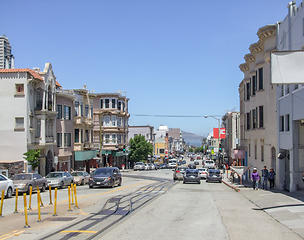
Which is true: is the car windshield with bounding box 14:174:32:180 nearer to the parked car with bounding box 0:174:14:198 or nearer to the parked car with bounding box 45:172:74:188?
the parked car with bounding box 0:174:14:198

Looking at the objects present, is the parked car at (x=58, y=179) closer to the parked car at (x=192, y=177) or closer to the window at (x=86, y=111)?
the parked car at (x=192, y=177)

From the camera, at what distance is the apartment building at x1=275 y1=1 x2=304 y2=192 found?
2086 centimetres

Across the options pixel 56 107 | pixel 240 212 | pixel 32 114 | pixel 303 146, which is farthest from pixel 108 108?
pixel 240 212

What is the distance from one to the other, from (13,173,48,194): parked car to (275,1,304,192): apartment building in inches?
653

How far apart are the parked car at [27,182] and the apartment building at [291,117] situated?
653 inches

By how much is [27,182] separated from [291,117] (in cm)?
1739

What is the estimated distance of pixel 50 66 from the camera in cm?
4197

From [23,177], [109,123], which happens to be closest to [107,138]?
[109,123]

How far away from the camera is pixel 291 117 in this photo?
72.5ft

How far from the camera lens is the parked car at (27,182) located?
910 inches

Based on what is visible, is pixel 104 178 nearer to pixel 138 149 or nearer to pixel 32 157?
pixel 32 157

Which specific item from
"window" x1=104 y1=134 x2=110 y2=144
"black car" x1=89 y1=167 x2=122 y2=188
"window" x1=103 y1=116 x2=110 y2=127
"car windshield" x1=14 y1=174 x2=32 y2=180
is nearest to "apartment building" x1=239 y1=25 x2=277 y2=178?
"black car" x1=89 y1=167 x2=122 y2=188

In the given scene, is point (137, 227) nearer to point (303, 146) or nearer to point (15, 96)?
point (303, 146)

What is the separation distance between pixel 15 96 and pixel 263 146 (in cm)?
2415
